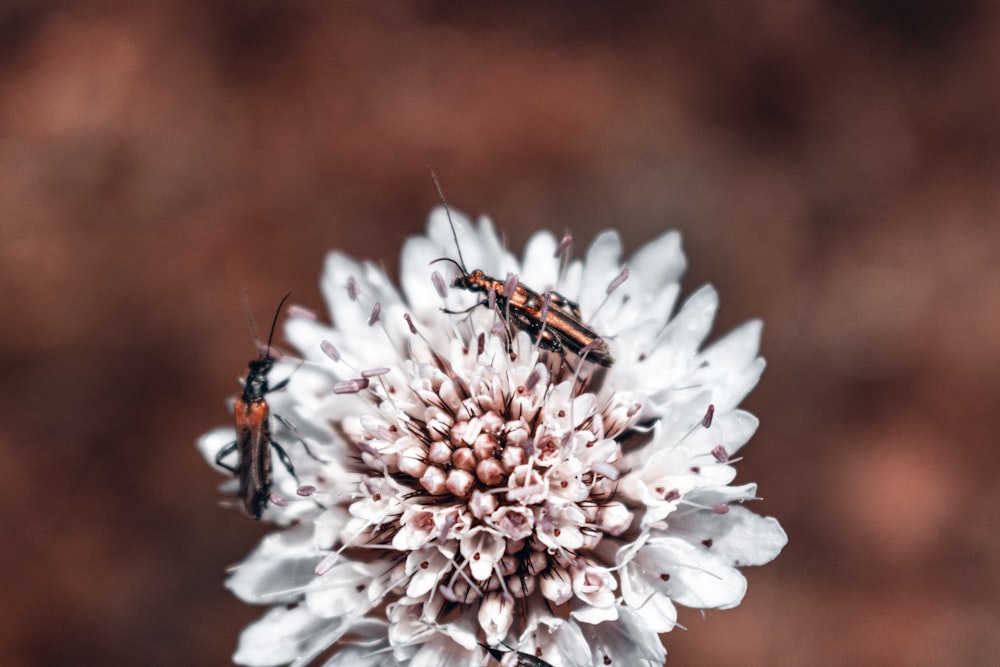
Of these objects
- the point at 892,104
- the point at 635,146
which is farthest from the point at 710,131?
the point at 892,104

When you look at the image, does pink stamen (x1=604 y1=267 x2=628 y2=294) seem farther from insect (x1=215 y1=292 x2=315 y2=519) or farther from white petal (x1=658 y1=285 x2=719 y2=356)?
insect (x1=215 y1=292 x2=315 y2=519)

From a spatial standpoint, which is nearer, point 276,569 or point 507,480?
point 507,480

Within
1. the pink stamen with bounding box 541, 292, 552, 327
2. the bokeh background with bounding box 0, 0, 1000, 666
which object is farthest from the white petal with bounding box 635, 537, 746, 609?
the bokeh background with bounding box 0, 0, 1000, 666

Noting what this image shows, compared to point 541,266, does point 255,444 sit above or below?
below

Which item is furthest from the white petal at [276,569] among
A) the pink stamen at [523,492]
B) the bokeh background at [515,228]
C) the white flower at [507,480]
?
the bokeh background at [515,228]

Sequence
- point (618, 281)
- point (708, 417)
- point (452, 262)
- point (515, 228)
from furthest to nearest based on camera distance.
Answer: point (515, 228) < point (452, 262) < point (618, 281) < point (708, 417)

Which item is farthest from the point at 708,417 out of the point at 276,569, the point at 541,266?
the point at 276,569

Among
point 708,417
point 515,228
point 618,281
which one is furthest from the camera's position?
point 515,228

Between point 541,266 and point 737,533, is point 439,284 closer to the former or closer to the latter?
point 541,266
